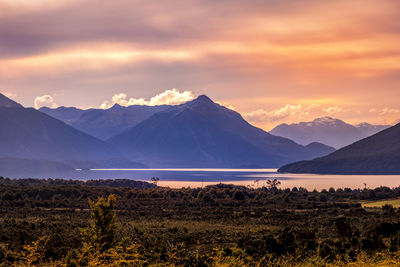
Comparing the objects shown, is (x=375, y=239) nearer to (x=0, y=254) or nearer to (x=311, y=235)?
(x=311, y=235)

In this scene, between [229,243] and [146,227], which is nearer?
[229,243]

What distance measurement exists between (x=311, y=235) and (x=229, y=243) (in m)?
8.06

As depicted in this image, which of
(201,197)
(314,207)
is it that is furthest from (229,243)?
(201,197)

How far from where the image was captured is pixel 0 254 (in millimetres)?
34188

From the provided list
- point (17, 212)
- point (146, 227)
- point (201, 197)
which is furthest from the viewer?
point (201, 197)

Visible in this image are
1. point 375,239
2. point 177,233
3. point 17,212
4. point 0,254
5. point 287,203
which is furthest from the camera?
point 287,203

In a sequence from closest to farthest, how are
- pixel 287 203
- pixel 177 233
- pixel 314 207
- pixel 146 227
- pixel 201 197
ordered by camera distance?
pixel 177 233, pixel 146 227, pixel 314 207, pixel 287 203, pixel 201 197

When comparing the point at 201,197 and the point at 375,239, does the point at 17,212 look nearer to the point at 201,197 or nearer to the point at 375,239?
the point at 201,197

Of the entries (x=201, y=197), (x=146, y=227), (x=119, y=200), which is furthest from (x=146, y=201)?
(x=146, y=227)

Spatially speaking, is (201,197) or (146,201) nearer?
(146,201)

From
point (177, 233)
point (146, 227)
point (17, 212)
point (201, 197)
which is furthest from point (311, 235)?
point (201, 197)

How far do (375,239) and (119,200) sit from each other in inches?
3534

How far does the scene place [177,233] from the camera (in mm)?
58094

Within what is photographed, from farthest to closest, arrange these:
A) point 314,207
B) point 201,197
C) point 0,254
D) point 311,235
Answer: point 201,197 → point 314,207 → point 311,235 → point 0,254
